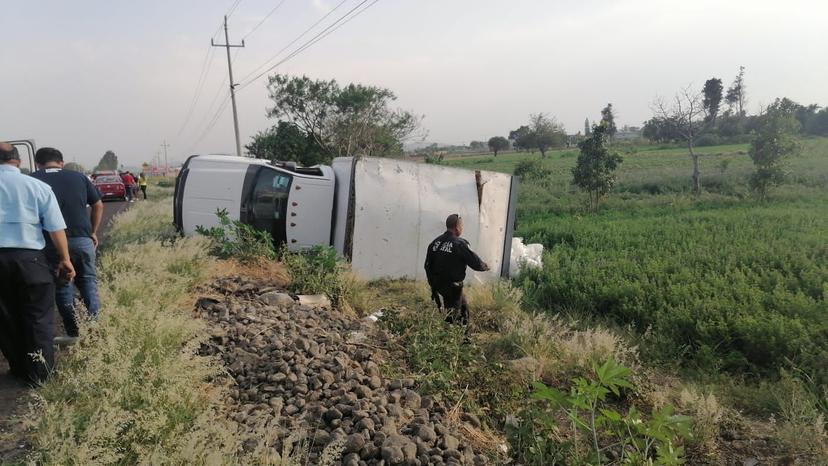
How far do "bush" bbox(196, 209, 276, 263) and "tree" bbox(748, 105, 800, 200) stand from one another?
1673 centimetres

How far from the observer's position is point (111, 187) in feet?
80.0

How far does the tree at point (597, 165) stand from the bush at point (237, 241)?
43.2 feet

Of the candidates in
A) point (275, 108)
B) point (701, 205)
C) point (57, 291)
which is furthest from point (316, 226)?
point (275, 108)

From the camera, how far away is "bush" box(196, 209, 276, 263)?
8.06m

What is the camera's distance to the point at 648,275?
8281 mm

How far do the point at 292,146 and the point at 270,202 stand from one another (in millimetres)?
20418

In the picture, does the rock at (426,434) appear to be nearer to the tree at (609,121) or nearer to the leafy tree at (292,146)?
the tree at (609,121)

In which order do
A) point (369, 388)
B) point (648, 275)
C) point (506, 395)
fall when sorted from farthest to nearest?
1. point (648, 275)
2. point (506, 395)
3. point (369, 388)

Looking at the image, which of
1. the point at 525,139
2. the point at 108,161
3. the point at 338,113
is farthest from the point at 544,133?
the point at 108,161

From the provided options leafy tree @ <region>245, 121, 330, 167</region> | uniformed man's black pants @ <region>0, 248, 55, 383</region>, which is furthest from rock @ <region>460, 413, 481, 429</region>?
leafy tree @ <region>245, 121, 330, 167</region>

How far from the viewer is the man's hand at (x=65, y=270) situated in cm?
398

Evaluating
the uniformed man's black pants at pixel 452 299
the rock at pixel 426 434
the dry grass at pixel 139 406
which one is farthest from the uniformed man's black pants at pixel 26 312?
the uniformed man's black pants at pixel 452 299

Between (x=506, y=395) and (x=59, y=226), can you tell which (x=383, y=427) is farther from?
(x=59, y=226)

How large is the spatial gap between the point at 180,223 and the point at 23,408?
6.40 meters
